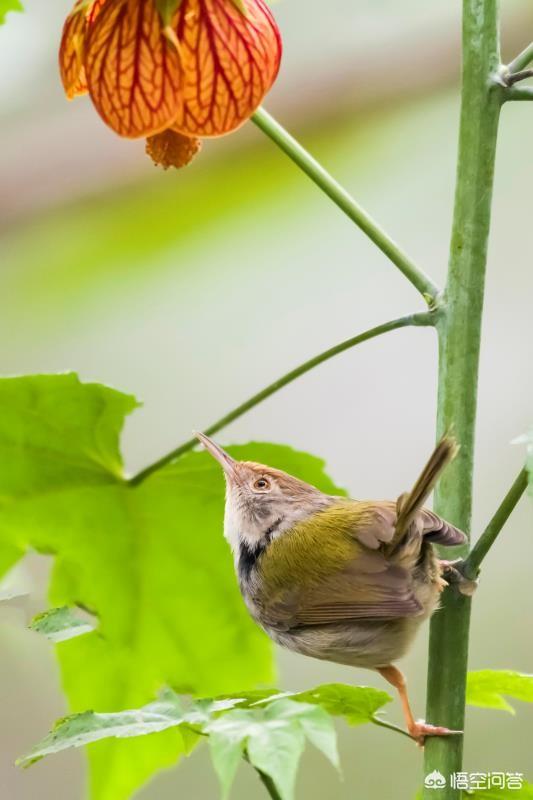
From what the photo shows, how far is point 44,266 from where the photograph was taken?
11.7 ft

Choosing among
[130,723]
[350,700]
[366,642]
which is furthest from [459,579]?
[366,642]

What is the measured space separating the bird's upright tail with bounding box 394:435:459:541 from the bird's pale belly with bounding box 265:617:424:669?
174mm

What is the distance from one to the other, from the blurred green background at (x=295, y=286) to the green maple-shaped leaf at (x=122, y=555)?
3.60 ft

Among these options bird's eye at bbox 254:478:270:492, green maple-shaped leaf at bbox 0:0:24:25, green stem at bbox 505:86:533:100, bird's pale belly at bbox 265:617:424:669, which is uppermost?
green maple-shaped leaf at bbox 0:0:24:25

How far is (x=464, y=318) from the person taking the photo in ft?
4.48

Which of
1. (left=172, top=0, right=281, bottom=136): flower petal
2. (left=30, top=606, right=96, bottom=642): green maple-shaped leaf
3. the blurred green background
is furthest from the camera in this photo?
the blurred green background

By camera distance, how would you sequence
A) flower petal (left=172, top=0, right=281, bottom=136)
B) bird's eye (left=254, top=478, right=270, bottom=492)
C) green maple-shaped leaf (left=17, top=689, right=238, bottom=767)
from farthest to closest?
bird's eye (left=254, top=478, right=270, bottom=492) → flower petal (left=172, top=0, right=281, bottom=136) → green maple-shaped leaf (left=17, top=689, right=238, bottom=767)

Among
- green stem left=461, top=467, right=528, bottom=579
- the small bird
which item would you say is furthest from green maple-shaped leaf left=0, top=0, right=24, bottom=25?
green stem left=461, top=467, right=528, bottom=579

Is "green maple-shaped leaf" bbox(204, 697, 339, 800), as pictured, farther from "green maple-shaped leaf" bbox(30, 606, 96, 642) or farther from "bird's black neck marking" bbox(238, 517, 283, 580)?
"bird's black neck marking" bbox(238, 517, 283, 580)

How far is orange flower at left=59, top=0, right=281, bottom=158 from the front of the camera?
1305mm

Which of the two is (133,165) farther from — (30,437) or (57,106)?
(30,437)

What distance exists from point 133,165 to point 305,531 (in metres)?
1.55

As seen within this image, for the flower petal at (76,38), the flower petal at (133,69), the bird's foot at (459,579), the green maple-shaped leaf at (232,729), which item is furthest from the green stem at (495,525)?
the flower petal at (76,38)

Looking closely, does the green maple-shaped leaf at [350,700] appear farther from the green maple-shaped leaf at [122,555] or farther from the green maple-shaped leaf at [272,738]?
the green maple-shaped leaf at [122,555]
